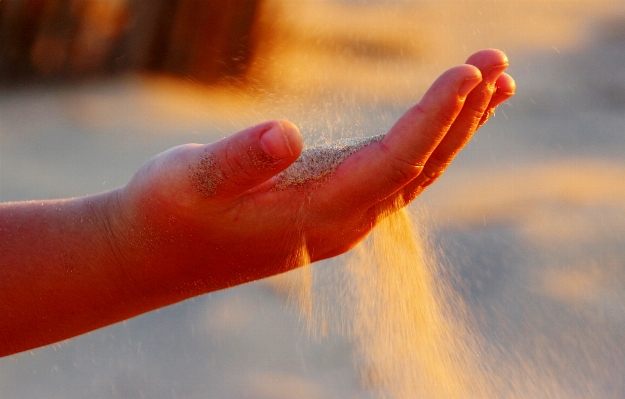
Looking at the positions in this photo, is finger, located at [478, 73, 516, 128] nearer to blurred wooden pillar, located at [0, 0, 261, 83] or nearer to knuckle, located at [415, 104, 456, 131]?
knuckle, located at [415, 104, 456, 131]

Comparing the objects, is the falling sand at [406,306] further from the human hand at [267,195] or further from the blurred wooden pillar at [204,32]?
the blurred wooden pillar at [204,32]

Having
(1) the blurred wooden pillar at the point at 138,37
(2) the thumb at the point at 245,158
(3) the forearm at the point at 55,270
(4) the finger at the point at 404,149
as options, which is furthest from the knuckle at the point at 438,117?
(1) the blurred wooden pillar at the point at 138,37

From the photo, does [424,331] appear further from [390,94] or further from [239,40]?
[239,40]

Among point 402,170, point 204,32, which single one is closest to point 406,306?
point 402,170

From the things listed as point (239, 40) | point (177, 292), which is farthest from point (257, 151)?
point (239, 40)

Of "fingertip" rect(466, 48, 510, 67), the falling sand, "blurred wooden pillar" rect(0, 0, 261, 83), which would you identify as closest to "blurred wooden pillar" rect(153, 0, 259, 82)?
"blurred wooden pillar" rect(0, 0, 261, 83)

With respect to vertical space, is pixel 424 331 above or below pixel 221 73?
below

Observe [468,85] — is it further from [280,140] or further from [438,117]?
[280,140]
